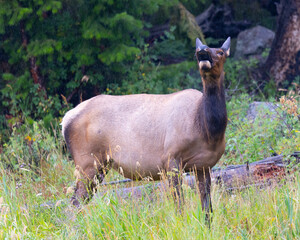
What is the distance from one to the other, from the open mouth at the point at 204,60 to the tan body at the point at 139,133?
724 mm

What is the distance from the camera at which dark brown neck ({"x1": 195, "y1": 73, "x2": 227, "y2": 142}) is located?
4.70 m

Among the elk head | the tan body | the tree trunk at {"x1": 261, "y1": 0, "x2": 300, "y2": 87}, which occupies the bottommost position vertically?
the tree trunk at {"x1": 261, "y1": 0, "x2": 300, "y2": 87}

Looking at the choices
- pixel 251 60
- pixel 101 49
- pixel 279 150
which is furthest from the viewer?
pixel 251 60

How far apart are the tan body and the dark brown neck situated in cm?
12

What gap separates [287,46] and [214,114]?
7.44m

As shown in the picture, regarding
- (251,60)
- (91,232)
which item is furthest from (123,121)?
(251,60)

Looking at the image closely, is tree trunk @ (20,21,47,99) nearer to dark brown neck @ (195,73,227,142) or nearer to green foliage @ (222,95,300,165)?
green foliage @ (222,95,300,165)

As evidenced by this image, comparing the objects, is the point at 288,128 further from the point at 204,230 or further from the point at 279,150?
the point at 204,230

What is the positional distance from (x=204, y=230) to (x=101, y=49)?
6.03m

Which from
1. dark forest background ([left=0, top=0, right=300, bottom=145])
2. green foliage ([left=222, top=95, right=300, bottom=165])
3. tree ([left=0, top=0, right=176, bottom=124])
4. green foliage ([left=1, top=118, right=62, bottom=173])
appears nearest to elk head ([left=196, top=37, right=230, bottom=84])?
green foliage ([left=222, top=95, right=300, bottom=165])

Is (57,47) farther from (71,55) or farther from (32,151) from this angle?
(32,151)

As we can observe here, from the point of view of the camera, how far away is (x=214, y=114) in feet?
15.5

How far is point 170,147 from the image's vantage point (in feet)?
16.1

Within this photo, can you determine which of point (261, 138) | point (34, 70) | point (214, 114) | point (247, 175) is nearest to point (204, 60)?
point (214, 114)
